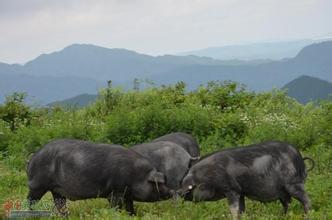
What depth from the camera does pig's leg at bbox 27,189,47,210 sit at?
948cm

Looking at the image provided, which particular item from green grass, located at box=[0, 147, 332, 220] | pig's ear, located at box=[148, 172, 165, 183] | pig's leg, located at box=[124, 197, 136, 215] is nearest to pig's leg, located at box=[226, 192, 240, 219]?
green grass, located at box=[0, 147, 332, 220]

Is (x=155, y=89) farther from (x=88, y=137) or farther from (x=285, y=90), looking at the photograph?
(x=88, y=137)

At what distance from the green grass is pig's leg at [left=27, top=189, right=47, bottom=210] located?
0.10m

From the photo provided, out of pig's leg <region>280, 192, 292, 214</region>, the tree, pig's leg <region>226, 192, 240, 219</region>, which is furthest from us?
the tree

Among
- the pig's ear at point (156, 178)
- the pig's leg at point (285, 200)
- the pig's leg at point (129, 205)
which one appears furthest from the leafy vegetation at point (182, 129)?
the pig's ear at point (156, 178)

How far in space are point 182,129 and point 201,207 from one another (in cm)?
809

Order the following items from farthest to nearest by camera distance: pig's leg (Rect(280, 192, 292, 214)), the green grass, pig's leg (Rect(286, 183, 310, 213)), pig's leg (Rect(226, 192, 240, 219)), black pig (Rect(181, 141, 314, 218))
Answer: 1. pig's leg (Rect(280, 192, 292, 214))
2. pig's leg (Rect(286, 183, 310, 213))
3. black pig (Rect(181, 141, 314, 218))
4. pig's leg (Rect(226, 192, 240, 219))
5. the green grass

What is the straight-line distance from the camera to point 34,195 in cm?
953

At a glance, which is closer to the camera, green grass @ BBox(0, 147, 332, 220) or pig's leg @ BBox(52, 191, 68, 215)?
green grass @ BBox(0, 147, 332, 220)

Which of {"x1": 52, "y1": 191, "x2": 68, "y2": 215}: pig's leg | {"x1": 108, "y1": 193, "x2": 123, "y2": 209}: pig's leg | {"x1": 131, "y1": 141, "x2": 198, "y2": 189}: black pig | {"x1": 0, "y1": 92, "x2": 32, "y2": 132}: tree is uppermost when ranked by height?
{"x1": 131, "y1": 141, "x2": 198, "y2": 189}: black pig

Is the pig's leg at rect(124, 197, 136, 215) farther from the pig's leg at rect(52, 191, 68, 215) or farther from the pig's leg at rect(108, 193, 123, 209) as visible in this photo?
the pig's leg at rect(52, 191, 68, 215)

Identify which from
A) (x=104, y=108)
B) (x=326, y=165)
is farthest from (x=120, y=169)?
(x=104, y=108)

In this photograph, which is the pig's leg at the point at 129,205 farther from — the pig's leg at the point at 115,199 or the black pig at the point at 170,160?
the black pig at the point at 170,160

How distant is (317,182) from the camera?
11.3 metres
